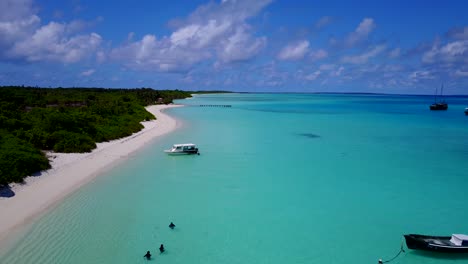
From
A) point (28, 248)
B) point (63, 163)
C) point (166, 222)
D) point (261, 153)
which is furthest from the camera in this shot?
point (261, 153)

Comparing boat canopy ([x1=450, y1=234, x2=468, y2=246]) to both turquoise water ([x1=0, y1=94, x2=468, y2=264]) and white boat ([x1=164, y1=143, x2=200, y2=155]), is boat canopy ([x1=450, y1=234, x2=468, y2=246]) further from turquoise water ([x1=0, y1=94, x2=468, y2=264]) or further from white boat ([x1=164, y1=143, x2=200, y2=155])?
white boat ([x1=164, y1=143, x2=200, y2=155])

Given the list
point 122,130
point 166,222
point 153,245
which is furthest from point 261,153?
point 153,245

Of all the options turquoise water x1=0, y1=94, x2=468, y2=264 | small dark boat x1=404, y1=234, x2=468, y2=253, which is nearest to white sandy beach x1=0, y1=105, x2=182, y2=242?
turquoise water x1=0, y1=94, x2=468, y2=264

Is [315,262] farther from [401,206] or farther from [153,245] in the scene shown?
[401,206]

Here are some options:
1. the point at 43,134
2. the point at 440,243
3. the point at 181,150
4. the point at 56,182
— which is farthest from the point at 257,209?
the point at 43,134

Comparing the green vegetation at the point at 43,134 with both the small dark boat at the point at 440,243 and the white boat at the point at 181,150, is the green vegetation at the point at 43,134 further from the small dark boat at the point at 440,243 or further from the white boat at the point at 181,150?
the small dark boat at the point at 440,243
